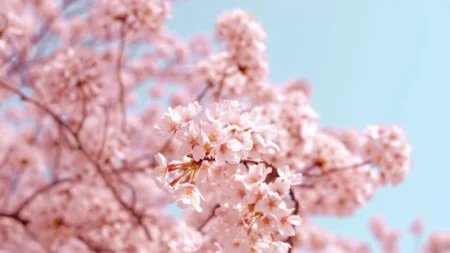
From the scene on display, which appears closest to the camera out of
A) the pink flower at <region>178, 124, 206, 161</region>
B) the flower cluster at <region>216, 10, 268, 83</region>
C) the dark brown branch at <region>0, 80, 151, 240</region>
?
the pink flower at <region>178, 124, 206, 161</region>

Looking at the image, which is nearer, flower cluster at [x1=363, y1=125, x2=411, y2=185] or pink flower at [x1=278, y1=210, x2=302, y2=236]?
pink flower at [x1=278, y1=210, x2=302, y2=236]

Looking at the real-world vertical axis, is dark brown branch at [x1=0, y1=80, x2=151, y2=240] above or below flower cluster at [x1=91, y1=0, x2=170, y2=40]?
below

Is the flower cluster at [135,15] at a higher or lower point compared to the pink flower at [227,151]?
higher

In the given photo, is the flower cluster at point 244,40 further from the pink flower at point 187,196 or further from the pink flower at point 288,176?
the pink flower at point 187,196

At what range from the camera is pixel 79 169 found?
4383 millimetres

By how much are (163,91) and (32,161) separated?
4.55 metres

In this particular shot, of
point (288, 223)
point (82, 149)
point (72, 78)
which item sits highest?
point (72, 78)

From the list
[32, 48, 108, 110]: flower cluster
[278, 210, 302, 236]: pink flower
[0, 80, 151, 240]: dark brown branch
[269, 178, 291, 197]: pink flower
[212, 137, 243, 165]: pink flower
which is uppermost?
[32, 48, 108, 110]: flower cluster

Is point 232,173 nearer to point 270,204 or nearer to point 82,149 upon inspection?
point 270,204

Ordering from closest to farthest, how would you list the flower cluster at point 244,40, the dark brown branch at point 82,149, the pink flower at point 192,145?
the pink flower at point 192,145
the dark brown branch at point 82,149
the flower cluster at point 244,40

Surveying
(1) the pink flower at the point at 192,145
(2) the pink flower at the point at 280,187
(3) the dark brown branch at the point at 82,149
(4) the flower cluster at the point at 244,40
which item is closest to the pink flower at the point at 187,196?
(1) the pink flower at the point at 192,145

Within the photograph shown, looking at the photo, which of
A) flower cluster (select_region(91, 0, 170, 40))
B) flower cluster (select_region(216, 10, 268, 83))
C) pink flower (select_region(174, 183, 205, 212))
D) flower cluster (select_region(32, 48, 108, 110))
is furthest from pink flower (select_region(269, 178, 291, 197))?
flower cluster (select_region(91, 0, 170, 40))

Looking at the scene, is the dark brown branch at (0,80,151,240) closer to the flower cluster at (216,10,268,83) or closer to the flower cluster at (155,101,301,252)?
the flower cluster at (216,10,268,83)

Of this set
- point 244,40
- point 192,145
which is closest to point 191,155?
point 192,145
